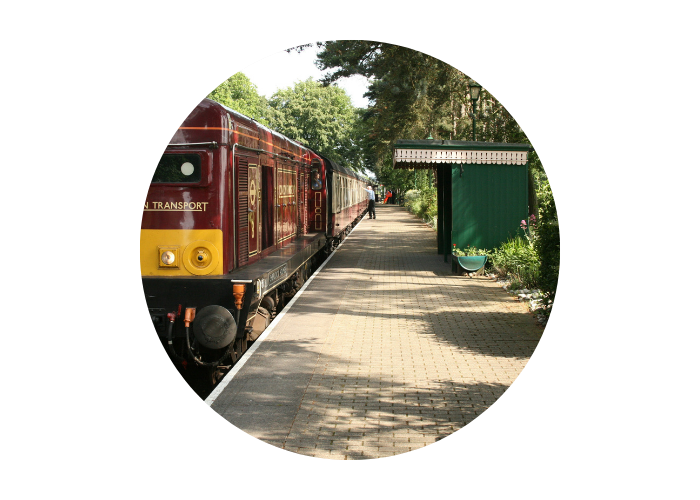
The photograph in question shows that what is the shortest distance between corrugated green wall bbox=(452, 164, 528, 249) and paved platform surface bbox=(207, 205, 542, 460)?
8.41ft

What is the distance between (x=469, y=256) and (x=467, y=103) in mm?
8592

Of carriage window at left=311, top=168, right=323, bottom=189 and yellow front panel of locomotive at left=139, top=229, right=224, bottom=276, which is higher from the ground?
carriage window at left=311, top=168, right=323, bottom=189

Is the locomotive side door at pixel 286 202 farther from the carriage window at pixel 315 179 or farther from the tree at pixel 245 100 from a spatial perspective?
the carriage window at pixel 315 179

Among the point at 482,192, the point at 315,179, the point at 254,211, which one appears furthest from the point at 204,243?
the point at 315,179

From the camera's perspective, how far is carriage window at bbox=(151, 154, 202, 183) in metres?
7.20

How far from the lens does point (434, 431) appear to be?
5.43 metres

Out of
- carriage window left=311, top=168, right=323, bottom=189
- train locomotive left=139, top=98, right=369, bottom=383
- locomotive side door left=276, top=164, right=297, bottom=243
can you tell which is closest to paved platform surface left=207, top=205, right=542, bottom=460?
train locomotive left=139, top=98, right=369, bottom=383

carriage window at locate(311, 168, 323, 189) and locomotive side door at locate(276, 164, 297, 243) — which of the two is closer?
locomotive side door at locate(276, 164, 297, 243)

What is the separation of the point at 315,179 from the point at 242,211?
383 inches

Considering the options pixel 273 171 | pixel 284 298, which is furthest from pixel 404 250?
pixel 273 171

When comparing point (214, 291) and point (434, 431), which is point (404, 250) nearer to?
point (214, 291)

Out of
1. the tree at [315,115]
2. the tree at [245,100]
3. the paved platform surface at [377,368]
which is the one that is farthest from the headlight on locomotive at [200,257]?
the tree at [315,115]

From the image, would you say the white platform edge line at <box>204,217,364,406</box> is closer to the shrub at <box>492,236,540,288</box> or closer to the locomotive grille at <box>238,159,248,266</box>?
the locomotive grille at <box>238,159,248,266</box>

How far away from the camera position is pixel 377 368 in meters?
7.27
